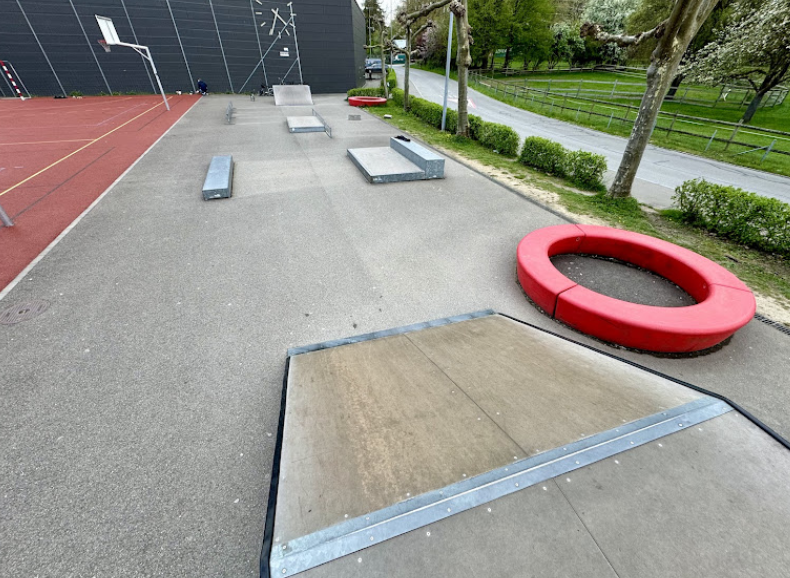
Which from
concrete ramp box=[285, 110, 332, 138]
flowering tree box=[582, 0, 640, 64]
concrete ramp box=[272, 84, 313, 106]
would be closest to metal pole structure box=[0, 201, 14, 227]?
concrete ramp box=[285, 110, 332, 138]

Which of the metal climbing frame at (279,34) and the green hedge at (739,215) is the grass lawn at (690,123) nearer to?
the green hedge at (739,215)

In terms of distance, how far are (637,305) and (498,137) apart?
10876 millimetres

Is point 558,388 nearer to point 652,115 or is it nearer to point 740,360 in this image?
point 740,360

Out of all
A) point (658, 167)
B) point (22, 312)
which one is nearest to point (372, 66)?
point (658, 167)

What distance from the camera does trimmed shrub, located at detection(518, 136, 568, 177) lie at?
1077cm

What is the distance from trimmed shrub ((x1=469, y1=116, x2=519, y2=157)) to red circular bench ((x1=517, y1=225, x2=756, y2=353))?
7913mm

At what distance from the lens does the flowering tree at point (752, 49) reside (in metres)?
17.7

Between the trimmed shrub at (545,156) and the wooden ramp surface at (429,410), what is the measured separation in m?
8.52

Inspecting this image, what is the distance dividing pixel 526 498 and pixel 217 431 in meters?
2.96

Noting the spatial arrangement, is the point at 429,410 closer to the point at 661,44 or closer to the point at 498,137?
the point at 661,44

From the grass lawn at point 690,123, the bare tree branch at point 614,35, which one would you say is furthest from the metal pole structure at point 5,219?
the grass lawn at point 690,123

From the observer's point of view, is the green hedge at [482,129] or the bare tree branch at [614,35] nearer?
the bare tree branch at [614,35]

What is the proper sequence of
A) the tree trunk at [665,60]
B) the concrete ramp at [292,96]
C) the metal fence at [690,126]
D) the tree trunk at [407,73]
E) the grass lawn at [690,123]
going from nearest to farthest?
the tree trunk at [665,60] < the grass lawn at [690,123] < the metal fence at [690,126] < the tree trunk at [407,73] < the concrete ramp at [292,96]

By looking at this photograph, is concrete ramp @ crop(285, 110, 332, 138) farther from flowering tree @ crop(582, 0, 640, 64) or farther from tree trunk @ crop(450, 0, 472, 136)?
flowering tree @ crop(582, 0, 640, 64)
